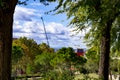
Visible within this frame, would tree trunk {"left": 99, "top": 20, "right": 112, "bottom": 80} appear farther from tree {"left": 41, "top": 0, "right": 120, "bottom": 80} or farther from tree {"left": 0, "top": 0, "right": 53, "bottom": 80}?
tree {"left": 0, "top": 0, "right": 53, "bottom": 80}

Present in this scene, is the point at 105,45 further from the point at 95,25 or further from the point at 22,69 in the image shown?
the point at 22,69

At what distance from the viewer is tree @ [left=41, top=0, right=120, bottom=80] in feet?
46.7

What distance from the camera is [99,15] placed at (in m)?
14.5

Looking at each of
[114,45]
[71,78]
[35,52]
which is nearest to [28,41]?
[35,52]

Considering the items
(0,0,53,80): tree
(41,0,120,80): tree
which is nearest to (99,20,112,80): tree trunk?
(41,0,120,80): tree

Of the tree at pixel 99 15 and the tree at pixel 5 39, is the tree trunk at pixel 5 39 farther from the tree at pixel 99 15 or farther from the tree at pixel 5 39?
the tree at pixel 99 15

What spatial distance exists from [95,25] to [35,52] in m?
54.5

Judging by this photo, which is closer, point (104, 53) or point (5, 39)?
point (5, 39)

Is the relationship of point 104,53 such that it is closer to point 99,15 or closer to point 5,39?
point 99,15

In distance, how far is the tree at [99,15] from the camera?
46.7 ft

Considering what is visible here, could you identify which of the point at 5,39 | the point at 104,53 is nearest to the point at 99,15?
the point at 104,53

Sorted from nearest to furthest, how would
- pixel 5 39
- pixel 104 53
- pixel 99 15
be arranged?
1. pixel 5 39
2. pixel 99 15
3. pixel 104 53

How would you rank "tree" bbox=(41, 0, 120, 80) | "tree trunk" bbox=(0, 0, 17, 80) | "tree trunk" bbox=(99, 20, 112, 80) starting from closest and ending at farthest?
"tree trunk" bbox=(0, 0, 17, 80)
"tree" bbox=(41, 0, 120, 80)
"tree trunk" bbox=(99, 20, 112, 80)

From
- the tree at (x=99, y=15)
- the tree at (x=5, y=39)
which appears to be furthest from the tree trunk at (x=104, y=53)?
the tree at (x=5, y=39)
